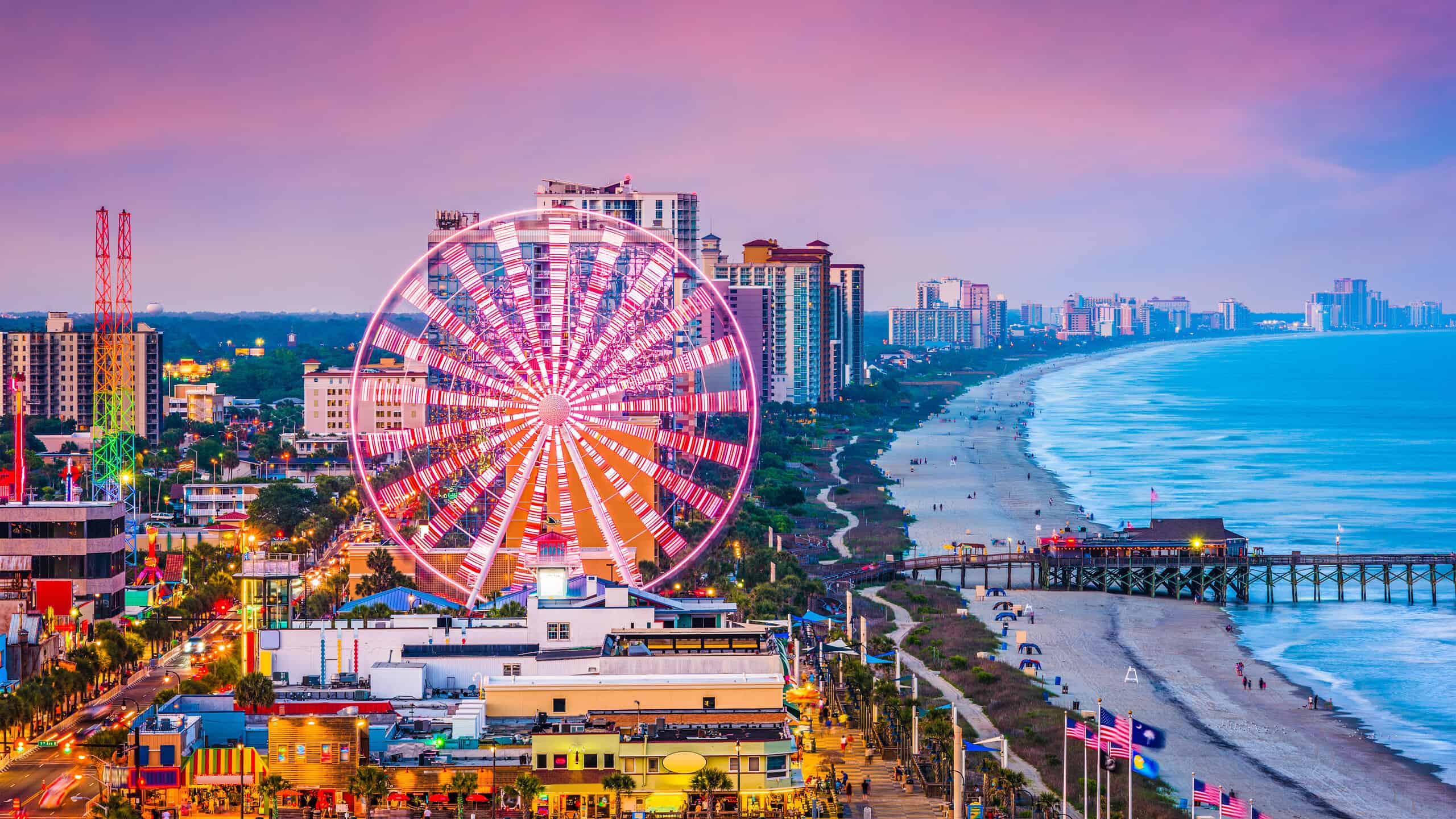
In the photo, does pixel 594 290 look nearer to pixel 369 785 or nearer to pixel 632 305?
pixel 632 305

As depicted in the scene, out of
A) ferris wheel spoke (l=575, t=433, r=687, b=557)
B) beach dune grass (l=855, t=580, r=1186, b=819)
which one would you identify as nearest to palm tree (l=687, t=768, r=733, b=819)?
beach dune grass (l=855, t=580, r=1186, b=819)

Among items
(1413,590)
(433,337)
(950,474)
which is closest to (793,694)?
(1413,590)

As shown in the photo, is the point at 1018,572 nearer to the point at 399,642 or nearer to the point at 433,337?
the point at 433,337

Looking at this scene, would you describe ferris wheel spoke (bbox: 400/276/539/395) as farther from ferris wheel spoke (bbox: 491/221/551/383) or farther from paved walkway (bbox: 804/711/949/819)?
paved walkway (bbox: 804/711/949/819)

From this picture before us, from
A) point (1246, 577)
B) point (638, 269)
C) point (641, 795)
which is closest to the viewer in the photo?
point (641, 795)

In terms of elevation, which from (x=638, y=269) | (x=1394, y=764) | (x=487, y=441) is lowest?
(x=1394, y=764)

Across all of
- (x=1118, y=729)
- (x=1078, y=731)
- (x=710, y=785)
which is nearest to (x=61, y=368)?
(x=710, y=785)

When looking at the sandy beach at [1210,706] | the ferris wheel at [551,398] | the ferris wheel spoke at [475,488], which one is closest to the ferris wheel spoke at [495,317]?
the ferris wheel at [551,398]
